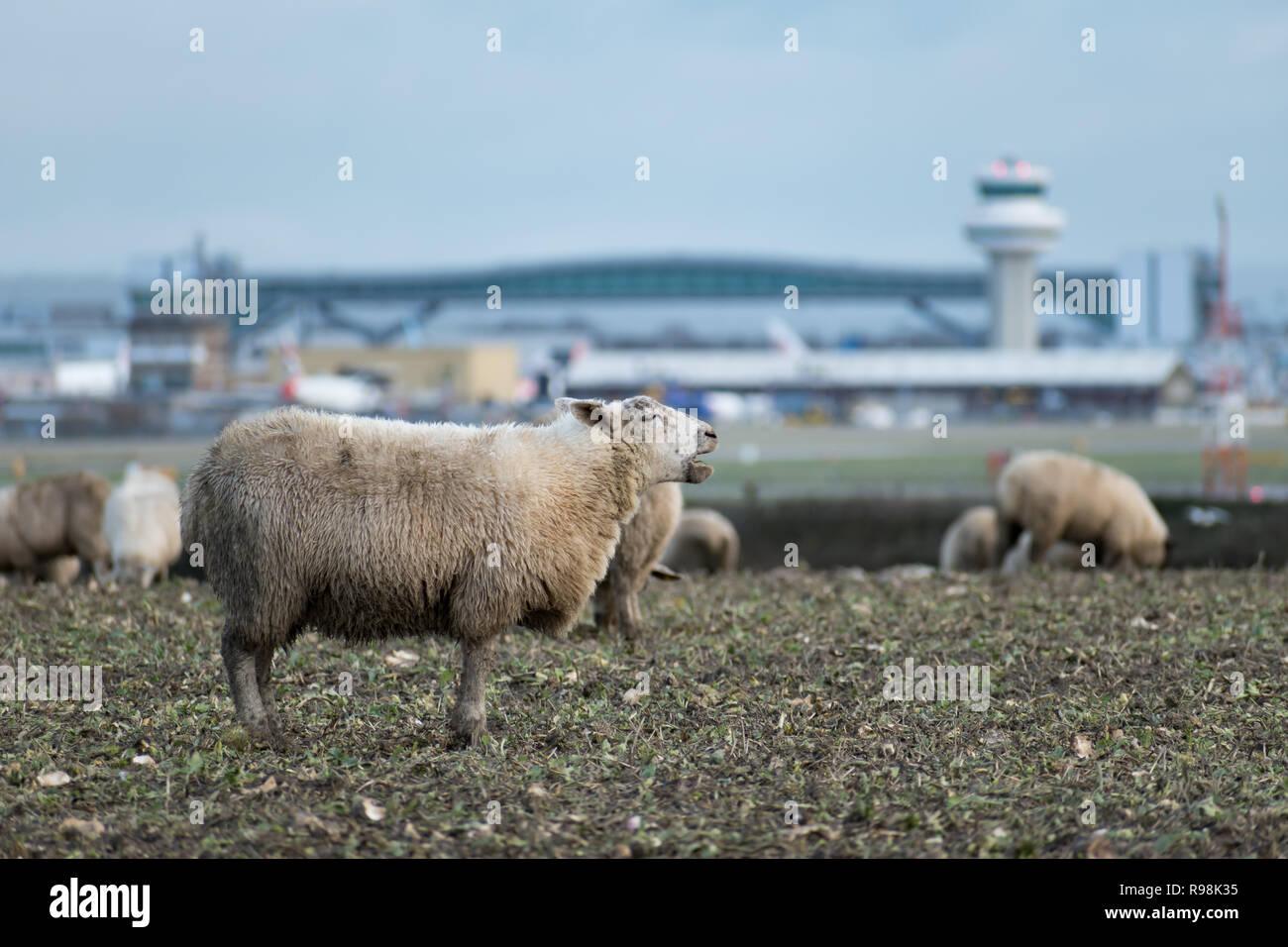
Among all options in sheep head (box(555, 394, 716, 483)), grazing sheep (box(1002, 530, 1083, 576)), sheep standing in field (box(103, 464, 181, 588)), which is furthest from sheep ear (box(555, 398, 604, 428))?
grazing sheep (box(1002, 530, 1083, 576))

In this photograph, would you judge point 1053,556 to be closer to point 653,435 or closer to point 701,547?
point 701,547

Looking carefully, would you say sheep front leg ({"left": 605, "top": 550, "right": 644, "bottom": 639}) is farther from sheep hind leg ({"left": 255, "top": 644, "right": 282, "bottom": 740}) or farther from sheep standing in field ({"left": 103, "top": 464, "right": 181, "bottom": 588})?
sheep standing in field ({"left": 103, "top": 464, "right": 181, "bottom": 588})

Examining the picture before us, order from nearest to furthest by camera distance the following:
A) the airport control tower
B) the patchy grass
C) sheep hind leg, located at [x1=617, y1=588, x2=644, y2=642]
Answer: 1. the patchy grass
2. sheep hind leg, located at [x1=617, y1=588, x2=644, y2=642]
3. the airport control tower

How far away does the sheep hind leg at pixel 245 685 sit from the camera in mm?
7090

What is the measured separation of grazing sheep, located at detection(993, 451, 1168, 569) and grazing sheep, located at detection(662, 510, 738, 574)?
11.9 feet

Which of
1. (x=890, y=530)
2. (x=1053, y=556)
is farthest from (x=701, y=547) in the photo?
(x=890, y=530)

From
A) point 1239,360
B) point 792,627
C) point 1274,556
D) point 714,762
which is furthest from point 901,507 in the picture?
point 1239,360

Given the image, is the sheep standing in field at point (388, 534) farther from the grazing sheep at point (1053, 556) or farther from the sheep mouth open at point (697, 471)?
the grazing sheep at point (1053, 556)

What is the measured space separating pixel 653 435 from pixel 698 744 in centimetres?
165

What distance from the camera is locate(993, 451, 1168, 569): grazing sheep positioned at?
15602 millimetres

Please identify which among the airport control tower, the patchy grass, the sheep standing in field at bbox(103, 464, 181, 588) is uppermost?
the airport control tower

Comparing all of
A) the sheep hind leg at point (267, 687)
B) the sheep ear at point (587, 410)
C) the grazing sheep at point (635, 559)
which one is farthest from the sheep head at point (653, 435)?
the grazing sheep at point (635, 559)

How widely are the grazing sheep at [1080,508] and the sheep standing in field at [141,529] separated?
9151 millimetres

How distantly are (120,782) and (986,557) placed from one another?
13.1 m
